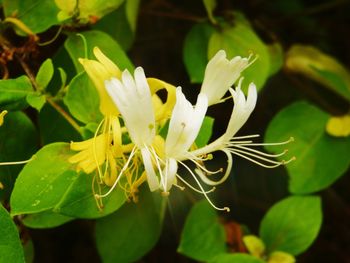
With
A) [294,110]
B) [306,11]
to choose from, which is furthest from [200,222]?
[306,11]

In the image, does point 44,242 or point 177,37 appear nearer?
point 44,242

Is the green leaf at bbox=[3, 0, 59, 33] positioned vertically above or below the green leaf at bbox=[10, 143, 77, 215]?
above

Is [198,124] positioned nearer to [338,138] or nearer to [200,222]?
[200,222]

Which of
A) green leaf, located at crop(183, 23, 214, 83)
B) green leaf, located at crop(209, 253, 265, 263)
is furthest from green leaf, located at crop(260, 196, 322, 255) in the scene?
green leaf, located at crop(183, 23, 214, 83)

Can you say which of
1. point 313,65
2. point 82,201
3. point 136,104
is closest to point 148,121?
point 136,104

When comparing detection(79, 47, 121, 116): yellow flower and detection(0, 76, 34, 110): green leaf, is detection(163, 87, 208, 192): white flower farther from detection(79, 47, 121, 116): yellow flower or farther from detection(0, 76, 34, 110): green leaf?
detection(0, 76, 34, 110): green leaf

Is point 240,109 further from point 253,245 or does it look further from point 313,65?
point 313,65

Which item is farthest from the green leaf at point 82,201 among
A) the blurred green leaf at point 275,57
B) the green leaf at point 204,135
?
the blurred green leaf at point 275,57

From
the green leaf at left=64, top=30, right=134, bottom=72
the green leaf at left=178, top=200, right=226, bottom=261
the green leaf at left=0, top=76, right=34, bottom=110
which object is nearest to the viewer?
the green leaf at left=0, top=76, right=34, bottom=110
